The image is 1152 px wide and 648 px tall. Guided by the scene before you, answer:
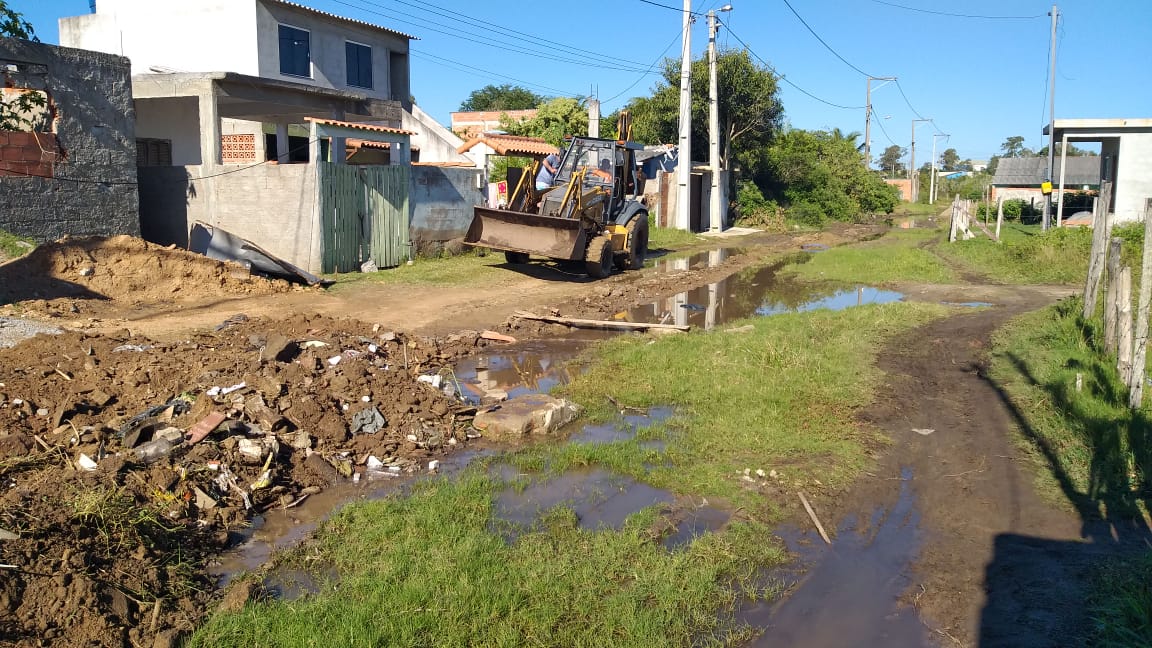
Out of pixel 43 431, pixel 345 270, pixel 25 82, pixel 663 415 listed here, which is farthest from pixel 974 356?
pixel 25 82

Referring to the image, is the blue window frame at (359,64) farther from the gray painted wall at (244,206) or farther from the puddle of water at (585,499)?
the puddle of water at (585,499)

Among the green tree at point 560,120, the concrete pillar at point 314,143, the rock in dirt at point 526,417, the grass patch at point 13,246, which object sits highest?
the green tree at point 560,120

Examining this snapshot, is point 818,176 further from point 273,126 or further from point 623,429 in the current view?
point 623,429

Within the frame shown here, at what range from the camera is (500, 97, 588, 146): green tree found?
3472cm

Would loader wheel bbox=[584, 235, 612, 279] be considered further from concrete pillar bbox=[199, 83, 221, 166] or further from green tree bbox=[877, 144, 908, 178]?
green tree bbox=[877, 144, 908, 178]

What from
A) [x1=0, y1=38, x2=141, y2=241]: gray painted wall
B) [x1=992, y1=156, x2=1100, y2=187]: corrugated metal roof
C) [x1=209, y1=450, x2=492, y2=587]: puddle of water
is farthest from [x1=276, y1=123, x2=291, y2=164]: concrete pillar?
[x1=992, y1=156, x2=1100, y2=187]: corrugated metal roof

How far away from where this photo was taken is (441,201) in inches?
740

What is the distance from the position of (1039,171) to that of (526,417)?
1768 inches

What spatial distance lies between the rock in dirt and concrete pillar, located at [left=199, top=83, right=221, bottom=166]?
1154cm

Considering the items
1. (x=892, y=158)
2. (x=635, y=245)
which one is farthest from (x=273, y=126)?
(x=892, y=158)

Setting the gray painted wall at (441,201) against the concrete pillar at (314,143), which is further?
the gray painted wall at (441,201)

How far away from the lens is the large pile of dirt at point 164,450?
4180mm

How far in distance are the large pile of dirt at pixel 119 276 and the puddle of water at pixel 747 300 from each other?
647 cm

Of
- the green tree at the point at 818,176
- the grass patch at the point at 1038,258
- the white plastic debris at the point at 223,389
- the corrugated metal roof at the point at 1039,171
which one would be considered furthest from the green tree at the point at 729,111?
the white plastic debris at the point at 223,389
